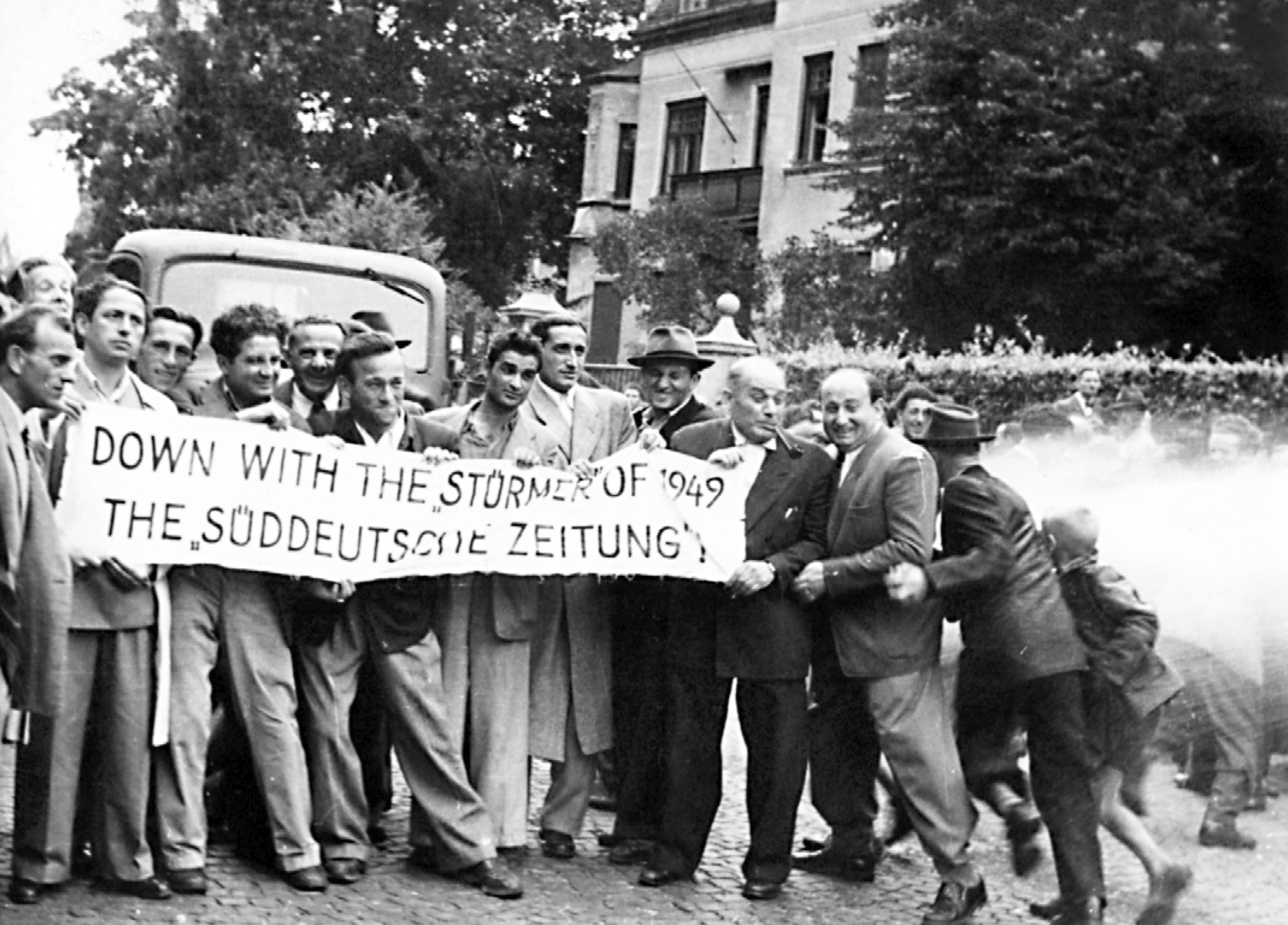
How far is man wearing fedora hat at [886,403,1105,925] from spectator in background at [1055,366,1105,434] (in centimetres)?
247

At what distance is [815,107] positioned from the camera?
2630cm

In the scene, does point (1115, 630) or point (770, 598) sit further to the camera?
point (770, 598)

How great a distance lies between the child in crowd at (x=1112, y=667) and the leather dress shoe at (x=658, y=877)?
129 cm

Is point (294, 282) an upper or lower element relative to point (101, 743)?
upper

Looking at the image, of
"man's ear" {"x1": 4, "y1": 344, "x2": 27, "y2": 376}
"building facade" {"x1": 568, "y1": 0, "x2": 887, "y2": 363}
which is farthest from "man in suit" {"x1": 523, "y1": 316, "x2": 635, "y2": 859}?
"building facade" {"x1": 568, "y1": 0, "x2": 887, "y2": 363}

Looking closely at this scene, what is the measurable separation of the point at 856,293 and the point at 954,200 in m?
3.96

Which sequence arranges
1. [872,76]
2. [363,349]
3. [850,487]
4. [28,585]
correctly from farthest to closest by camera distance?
[872,76] < [850,487] < [363,349] < [28,585]

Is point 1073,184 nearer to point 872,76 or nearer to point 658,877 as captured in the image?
point 872,76

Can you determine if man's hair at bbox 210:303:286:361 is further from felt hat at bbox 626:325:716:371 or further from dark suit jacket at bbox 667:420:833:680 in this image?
dark suit jacket at bbox 667:420:833:680

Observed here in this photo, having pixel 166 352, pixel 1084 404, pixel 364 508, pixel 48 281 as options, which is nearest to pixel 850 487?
pixel 364 508

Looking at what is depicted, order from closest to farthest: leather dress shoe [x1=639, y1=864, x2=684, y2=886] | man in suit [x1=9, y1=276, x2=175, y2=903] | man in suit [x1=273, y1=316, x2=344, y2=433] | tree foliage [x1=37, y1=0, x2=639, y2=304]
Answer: man in suit [x1=9, y1=276, x2=175, y2=903]
leather dress shoe [x1=639, y1=864, x2=684, y2=886]
man in suit [x1=273, y1=316, x2=344, y2=433]
tree foliage [x1=37, y1=0, x2=639, y2=304]

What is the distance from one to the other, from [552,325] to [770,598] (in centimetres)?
157

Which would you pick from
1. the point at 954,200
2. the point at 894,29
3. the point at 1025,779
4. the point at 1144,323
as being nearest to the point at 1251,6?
the point at 1025,779

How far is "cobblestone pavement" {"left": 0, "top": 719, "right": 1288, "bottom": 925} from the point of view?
20.1ft
